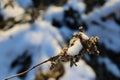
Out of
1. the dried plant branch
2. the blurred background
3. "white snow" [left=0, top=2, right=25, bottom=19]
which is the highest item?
"white snow" [left=0, top=2, right=25, bottom=19]

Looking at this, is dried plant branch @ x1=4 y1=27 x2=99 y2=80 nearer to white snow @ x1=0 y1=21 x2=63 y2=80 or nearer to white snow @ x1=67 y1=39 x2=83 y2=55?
white snow @ x1=67 y1=39 x2=83 y2=55

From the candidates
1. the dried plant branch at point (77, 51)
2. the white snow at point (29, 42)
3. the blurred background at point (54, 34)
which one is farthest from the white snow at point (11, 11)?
the dried plant branch at point (77, 51)

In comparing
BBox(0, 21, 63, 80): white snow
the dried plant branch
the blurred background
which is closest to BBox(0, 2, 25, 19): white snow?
the blurred background

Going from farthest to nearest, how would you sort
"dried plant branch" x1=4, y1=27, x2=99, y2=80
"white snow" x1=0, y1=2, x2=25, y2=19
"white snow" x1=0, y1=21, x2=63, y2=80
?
"white snow" x1=0, y1=2, x2=25, y2=19
"white snow" x1=0, y1=21, x2=63, y2=80
"dried plant branch" x1=4, y1=27, x2=99, y2=80

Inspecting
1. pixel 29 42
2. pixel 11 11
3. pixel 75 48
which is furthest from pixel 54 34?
pixel 75 48

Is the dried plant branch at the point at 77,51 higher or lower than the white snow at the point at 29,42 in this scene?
lower

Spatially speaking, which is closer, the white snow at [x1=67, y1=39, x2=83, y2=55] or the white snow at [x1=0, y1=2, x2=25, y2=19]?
the white snow at [x1=67, y1=39, x2=83, y2=55]

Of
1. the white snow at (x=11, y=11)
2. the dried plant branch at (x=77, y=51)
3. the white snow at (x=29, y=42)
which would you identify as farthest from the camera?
the white snow at (x=11, y=11)

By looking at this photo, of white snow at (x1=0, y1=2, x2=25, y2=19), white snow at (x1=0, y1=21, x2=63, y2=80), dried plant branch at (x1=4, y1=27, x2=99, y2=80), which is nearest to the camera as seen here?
dried plant branch at (x1=4, y1=27, x2=99, y2=80)

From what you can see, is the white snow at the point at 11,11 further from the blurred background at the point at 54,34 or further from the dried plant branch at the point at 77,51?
the dried plant branch at the point at 77,51
